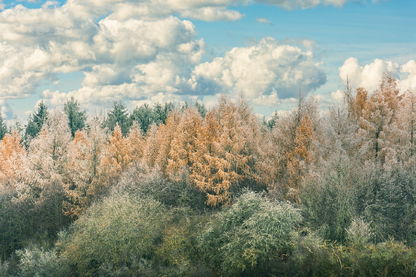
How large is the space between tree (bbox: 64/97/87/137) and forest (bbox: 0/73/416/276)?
32.4 m

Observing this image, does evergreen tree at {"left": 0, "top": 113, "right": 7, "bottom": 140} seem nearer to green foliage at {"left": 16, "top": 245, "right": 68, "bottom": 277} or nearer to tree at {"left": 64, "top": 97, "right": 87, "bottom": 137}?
tree at {"left": 64, "top": 97, "right": 87, "bottom": 137}

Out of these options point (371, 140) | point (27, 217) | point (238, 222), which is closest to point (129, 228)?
point (238, 222)

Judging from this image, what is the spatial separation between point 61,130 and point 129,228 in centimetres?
1665

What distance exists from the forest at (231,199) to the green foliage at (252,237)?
0.09 metres

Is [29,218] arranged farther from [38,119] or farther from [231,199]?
[38,119]

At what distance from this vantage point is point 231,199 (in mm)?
29516

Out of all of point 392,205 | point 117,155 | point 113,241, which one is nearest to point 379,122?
point 392,205

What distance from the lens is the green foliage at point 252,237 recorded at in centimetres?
1781

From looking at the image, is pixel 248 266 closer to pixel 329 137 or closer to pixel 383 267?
pixel 383 267

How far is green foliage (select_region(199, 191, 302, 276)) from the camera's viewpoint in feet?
58.4

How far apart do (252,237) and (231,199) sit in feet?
36.1

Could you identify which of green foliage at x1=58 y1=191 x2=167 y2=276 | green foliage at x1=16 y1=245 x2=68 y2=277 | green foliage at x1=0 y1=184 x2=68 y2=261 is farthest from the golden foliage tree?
green foliage at x1=0 y1=184 x2=68 y2=261

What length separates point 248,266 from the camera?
1822 centimetres

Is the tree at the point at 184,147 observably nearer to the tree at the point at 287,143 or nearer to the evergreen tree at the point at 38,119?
the tree at the point at 287,143
